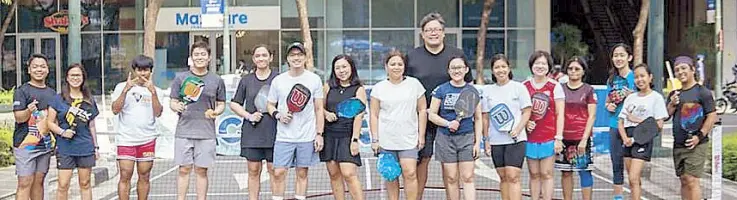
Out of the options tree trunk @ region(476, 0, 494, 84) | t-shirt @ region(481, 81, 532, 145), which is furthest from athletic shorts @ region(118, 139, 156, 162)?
tree trunk @ region(476, 0, 494, 84)

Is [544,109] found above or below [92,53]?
below

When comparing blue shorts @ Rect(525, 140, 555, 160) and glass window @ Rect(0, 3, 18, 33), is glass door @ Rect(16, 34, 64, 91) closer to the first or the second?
glass window @ Rect(0, 3, 18, 33)

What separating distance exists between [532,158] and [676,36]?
37.1 metres

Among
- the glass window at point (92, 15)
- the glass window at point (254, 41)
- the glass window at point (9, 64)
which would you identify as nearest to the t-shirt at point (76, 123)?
the glass window at point (254, 41)

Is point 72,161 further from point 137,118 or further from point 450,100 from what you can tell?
point 450,100

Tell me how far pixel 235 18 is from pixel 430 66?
88.1ft

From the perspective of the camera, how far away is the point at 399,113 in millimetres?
8625

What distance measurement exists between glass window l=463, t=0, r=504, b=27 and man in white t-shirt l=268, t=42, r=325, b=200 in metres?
26.3

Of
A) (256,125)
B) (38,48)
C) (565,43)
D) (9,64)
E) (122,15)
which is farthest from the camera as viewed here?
(9,64)

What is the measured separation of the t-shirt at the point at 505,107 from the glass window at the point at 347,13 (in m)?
26.4

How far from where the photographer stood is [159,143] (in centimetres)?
1606

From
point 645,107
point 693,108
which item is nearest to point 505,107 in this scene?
point 645,107

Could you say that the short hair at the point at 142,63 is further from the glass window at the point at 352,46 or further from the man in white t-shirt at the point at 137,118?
the glass window at the point at 352,46

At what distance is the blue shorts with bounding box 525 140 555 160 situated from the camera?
8930 millimetres
